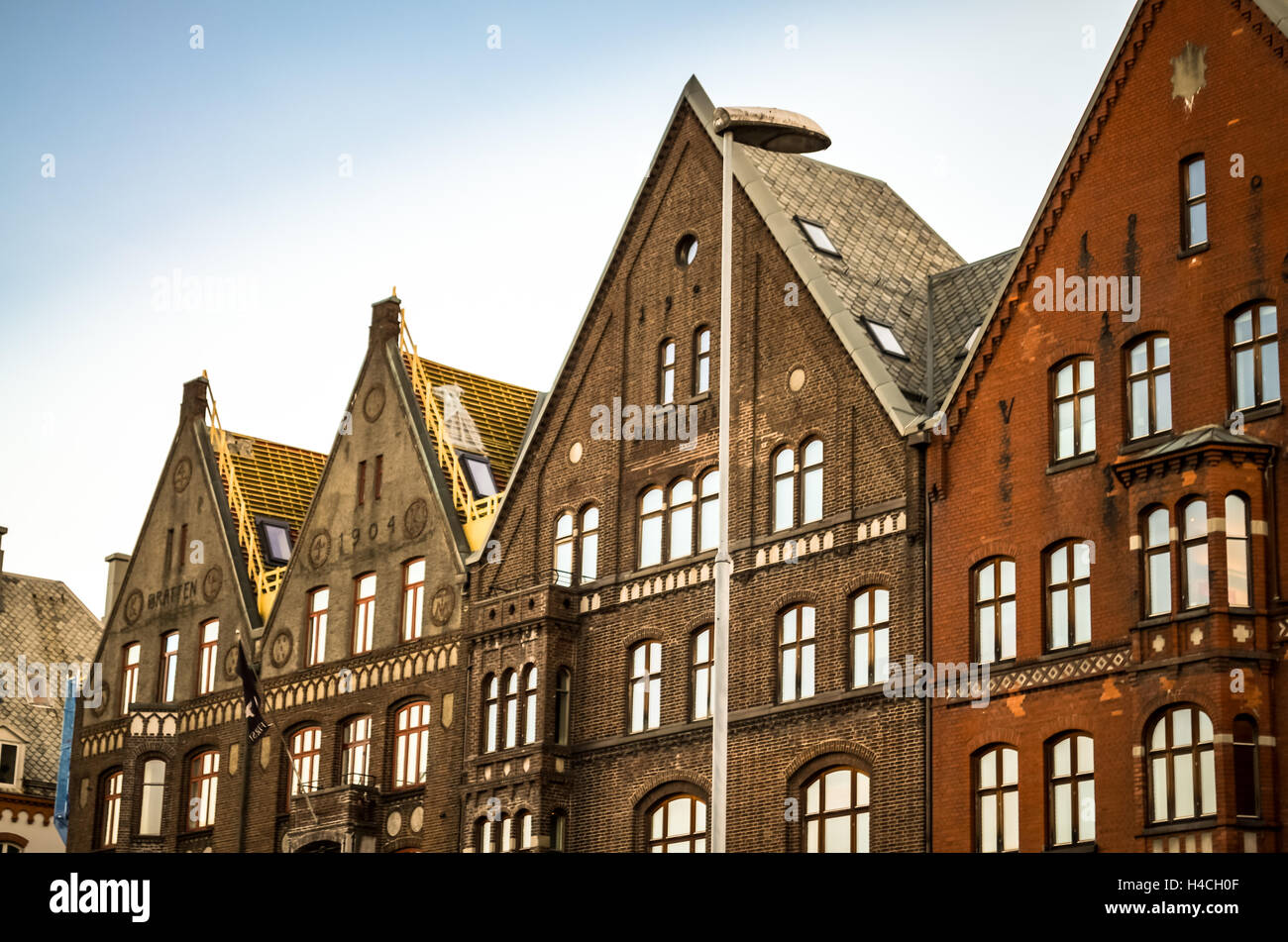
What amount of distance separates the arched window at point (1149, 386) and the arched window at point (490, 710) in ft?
55.8

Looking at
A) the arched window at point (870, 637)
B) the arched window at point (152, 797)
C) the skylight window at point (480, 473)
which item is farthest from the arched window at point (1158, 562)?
the arched window at point (152, 797)

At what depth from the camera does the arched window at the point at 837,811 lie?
41.1 metres

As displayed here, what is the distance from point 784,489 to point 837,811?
22.9 ft

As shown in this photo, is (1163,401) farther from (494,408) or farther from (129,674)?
(129,674)

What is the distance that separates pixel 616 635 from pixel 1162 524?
1419 centimetres

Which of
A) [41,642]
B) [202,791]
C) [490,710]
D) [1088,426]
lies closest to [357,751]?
[490,710]

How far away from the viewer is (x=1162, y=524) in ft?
121

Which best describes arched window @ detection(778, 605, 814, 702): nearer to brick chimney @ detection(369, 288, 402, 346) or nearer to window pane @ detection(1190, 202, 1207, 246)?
window pane @ detection(1190, 202, 1207, 246)

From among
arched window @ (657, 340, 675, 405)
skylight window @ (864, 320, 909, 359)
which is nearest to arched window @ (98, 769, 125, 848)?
arched window @ (657, 340, 675, 405)

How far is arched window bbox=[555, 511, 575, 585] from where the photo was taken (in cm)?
4909

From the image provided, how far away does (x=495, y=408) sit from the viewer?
192 ft

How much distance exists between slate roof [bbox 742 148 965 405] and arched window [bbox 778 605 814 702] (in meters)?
4.93
